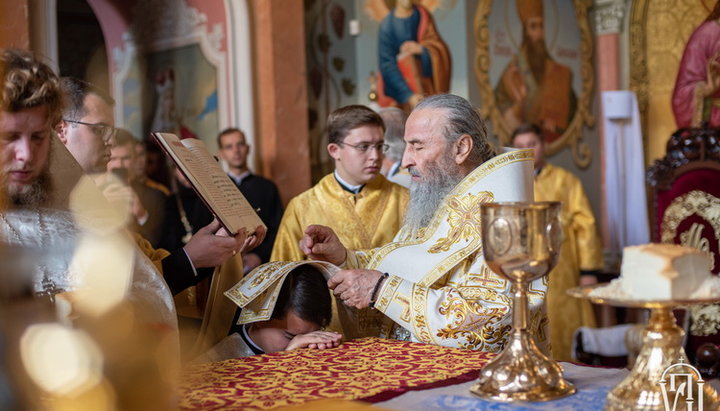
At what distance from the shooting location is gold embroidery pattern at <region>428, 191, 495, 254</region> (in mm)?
2686

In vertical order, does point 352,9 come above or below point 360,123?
above

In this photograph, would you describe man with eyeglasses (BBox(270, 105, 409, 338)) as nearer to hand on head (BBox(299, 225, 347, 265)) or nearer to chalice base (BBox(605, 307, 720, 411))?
hand on head (BBox(299, 225, 347, 265))

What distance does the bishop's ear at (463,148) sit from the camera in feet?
9.81

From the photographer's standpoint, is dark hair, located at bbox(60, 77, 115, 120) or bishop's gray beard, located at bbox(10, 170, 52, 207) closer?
bishop's gray beard, located at bbox(10, 170, 52, 207)

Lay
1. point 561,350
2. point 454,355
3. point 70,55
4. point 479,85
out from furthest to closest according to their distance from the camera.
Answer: point 70,55 → point 479,85 → point 561,350 → point 454,355

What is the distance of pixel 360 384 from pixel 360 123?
8.09 ft

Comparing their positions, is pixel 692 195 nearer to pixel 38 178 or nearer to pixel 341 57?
pixel 38 178

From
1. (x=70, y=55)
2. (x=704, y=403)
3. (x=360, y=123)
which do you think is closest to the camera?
(x=704, y=403)

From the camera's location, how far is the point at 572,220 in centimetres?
673

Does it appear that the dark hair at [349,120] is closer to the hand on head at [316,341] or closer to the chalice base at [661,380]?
the hand on head at [316,341]

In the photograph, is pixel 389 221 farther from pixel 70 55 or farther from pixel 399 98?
pixel 70 55

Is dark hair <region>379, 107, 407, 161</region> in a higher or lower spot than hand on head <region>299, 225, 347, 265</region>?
higher

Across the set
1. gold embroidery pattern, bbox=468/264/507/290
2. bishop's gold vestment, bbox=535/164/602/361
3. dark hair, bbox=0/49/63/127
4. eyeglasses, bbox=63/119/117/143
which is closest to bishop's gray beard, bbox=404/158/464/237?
gold embroidery pattern, bbox=468/264/507/290

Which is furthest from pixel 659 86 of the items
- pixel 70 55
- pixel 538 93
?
pixel 70 55
